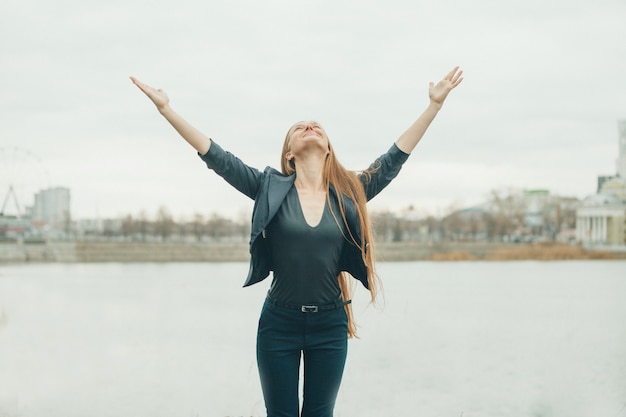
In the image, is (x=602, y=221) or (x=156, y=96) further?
(x=602, y=221)

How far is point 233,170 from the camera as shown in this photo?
10.7 feet

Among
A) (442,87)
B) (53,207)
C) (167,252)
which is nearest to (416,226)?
(167,252)

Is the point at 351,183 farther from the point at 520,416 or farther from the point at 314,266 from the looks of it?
the point at 520,416

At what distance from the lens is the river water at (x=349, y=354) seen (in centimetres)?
1279

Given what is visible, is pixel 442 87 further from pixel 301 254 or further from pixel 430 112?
pixel 301 254

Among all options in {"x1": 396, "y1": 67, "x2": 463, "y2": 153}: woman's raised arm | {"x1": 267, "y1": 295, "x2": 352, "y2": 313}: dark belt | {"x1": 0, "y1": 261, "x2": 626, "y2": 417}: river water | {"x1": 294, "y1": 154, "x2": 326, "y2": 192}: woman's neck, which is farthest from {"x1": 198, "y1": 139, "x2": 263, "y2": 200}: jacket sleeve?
{"x1": 0, "y1": 261, "x2": 626, "y2": 417}: river water

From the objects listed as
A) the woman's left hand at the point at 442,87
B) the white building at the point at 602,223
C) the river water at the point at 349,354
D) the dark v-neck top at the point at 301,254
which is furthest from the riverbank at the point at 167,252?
the dark v-neck top at the point at 301,254

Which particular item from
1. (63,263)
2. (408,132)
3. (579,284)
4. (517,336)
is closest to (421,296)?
(517,336)

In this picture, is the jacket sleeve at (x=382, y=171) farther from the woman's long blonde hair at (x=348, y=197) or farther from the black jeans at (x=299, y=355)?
the black jeans at (x=299, y=355)

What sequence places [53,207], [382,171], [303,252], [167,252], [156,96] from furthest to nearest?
1. [53,207]
2. [167,252]
3. [382,171]
4. [156,96]
5. [303,252]

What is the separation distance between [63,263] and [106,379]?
51.0 meters

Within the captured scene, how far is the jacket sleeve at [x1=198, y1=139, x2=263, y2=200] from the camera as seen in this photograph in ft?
10.4

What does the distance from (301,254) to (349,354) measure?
1603 cm

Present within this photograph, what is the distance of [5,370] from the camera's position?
1574 cm
